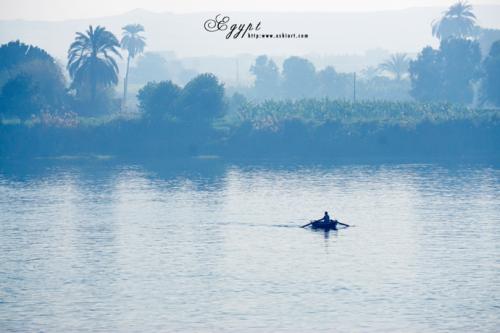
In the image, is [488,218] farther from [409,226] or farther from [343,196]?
[343,196]

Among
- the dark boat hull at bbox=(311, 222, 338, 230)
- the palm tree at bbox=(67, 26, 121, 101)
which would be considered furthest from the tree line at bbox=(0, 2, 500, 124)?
the dark boat hull at bbox=(311, 222, 338, 230)

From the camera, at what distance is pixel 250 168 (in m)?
144

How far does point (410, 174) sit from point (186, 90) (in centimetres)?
4387

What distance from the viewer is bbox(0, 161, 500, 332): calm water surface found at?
205 feet

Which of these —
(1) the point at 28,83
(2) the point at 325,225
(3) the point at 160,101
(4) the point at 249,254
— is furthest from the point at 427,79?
(4) the point at 249,254

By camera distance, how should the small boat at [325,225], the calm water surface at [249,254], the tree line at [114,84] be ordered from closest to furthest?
1. the calm water surface at [249,254]
2. the small boat at [325,225]
3. the tree line at [114,84]

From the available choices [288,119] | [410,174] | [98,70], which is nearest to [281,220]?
[410,174]

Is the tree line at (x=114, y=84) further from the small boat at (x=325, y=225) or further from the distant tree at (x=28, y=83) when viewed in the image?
the small boat at (x=325, y=225)

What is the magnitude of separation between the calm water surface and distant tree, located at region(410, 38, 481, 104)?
63.4m

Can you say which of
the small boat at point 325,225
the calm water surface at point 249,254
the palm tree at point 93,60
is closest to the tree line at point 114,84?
the palm tree at point 93,60

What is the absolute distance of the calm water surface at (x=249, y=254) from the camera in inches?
2461

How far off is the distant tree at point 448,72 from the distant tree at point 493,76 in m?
5.83

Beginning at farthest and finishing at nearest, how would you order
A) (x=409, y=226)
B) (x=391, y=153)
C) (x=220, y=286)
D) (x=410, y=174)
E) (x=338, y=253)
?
1. (x=391, y=153)
2. (x=410, y=174)
3. (x=409, y=226)
4. (x=338, y=253)
5. (x=220, y=286)

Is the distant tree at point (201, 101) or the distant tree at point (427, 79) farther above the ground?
the distant tree at point (427, 79)
